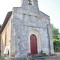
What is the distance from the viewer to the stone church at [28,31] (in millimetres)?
18189

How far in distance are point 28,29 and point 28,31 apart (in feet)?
0.99

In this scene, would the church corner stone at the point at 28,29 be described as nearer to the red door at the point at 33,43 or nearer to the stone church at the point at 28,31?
the stone church at the point at 28,31

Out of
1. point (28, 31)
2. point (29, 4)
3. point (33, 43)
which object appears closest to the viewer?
point (28, 31)

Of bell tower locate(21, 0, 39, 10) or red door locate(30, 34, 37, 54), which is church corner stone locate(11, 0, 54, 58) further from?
red door locate(30, 34, 37, 54)

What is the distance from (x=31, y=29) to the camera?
65.9ft

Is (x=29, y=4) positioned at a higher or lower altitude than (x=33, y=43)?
higher

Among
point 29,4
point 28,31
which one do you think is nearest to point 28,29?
point 28,31

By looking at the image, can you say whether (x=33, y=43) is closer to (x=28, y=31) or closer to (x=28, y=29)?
(x=28, y=31)

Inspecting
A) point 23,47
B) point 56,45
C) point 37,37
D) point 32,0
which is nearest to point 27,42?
point 23,47

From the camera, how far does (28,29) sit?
1977cm

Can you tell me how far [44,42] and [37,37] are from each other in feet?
4.51

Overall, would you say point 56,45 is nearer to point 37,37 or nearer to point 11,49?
point 37,37

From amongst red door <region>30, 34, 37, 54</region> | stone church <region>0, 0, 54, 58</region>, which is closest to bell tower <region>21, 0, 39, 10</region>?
stone church <region>0, 0, 54, 58</region>

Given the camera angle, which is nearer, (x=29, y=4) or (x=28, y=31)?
(x=28, y=31)
